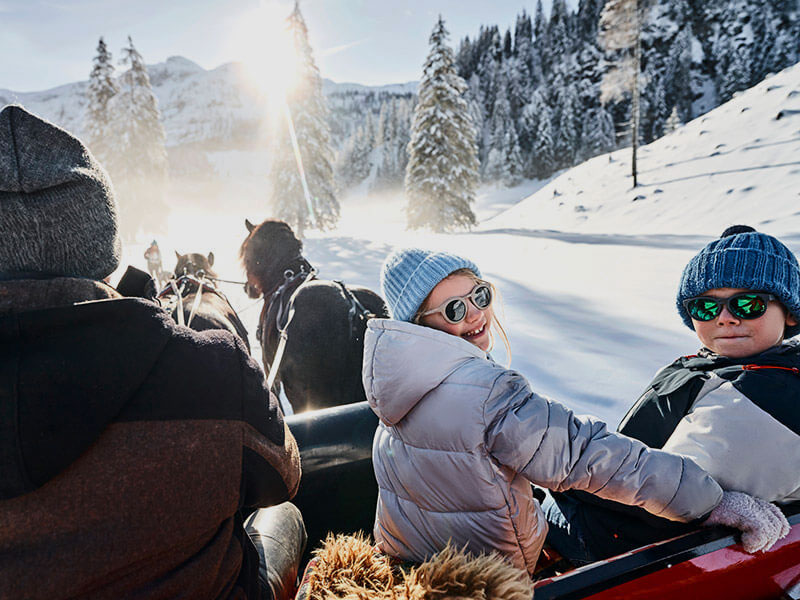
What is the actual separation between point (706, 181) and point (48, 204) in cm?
1868

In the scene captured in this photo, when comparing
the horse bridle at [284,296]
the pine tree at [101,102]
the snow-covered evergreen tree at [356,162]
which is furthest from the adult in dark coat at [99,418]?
the snow-covered evergreen tree at [356,162]

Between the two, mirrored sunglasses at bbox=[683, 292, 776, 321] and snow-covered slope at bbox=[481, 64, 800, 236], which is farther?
snow-covered slope at bbox=[481, 64, 800, 236]

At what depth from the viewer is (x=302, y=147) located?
22.0 metres

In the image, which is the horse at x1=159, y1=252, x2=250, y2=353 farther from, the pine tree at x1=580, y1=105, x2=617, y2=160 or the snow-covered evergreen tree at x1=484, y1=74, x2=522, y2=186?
the pine tree at x1=580, y1=105, x2=617, y2=160

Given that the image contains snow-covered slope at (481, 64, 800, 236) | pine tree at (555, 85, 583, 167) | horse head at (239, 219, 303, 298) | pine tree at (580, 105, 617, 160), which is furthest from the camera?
pine tree at (555, 85, 583, 167)

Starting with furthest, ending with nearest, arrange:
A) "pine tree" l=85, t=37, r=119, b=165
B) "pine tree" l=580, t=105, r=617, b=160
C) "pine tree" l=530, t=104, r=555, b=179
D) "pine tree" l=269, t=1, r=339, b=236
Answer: "pine tree" l=530, t=104, r=555, b=179, "pine tree" l=580, t=105, r=617, b=160, "pine tree" l=85, t=37, r=119, b=165, "pine tree" l=269, t=1, r=339, b=236

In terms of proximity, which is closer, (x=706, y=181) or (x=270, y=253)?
(x=270, y=253)

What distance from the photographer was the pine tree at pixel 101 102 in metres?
26.6

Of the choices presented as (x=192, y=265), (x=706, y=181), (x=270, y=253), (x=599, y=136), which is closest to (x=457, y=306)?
(x=270, y=253)

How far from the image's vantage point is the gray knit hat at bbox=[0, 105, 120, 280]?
1.09m

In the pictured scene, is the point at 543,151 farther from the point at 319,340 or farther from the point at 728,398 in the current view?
the point at 728,398

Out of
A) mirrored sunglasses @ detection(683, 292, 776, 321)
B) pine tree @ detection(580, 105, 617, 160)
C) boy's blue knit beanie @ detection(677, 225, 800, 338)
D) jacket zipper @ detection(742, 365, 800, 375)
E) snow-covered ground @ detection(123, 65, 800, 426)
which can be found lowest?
snow-covered ground @ detection(123, 65, 800, 426)

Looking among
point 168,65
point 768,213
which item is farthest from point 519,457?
point 168,65

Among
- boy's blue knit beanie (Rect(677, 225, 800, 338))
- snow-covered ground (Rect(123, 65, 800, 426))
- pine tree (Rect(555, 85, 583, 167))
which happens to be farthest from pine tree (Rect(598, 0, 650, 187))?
pine tree (Rect(555, 85, 583, 167))
